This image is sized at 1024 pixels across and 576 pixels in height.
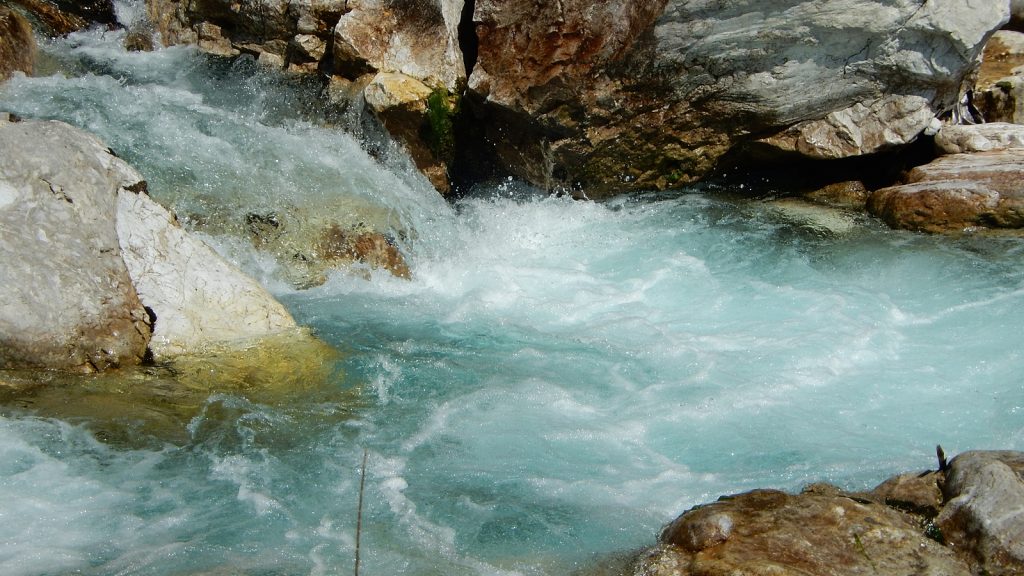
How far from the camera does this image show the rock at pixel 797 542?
2775mm

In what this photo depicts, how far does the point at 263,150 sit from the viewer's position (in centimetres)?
728

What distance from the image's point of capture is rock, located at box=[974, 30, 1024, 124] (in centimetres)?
825

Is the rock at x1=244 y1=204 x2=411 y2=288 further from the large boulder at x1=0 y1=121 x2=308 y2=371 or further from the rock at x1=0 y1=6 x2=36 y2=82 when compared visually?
the rock at x1=0 y1=6 x2=36 y2=82

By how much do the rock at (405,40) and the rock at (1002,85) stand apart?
5252mm

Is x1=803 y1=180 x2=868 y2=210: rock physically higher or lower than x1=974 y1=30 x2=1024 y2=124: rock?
lower

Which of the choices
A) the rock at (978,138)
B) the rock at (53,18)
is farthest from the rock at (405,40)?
the rock at (978,138)

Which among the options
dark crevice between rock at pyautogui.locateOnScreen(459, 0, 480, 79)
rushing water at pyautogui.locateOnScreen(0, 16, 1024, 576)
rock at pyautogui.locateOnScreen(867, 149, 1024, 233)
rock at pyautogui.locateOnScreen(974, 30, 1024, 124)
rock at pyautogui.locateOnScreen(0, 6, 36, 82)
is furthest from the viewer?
rock at pyautogui.locateOnScreen(974, 30, 1024, 124)

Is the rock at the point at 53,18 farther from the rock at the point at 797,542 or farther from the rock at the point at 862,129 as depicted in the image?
the rock at the point at 797,542

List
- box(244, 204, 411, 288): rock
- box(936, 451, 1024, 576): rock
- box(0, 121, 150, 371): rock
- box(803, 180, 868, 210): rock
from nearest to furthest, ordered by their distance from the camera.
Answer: box(936, 451, 1024, 576): rock < box(0, 121, 150, 371): rock < box(244, 204, 411, 288): rock < box(803, 180, 868, 210): rock

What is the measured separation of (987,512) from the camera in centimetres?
284

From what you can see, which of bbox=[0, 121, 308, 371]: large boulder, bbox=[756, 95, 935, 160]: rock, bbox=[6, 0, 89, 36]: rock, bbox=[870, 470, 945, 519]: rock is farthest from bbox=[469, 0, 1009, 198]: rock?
bbox=[870, 470, 945, 519]: rock

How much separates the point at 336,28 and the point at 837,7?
177 inches

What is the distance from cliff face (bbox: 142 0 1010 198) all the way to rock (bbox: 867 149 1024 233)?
50 centimetres

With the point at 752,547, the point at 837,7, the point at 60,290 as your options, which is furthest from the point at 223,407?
the point at 837,7
